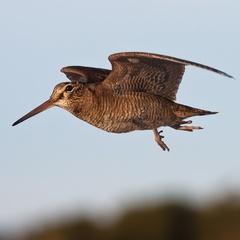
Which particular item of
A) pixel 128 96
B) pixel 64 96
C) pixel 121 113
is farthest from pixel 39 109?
pixel 128 96

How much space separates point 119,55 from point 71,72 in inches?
88.0

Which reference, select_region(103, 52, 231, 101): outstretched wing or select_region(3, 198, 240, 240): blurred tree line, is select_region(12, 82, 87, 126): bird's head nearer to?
select_region(103, 52, 231, 101): outstretched wing

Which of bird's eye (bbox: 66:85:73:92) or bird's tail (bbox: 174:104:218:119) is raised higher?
bird's eye (bbox: 66:85:73:92)

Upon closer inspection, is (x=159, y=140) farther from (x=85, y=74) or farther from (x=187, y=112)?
(x=85, y=74)

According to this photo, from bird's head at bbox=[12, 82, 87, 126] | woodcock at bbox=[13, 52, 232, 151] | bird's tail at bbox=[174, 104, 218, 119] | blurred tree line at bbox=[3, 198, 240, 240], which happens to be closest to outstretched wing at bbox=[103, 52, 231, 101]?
woodcock at bbox=[13, 52, 232, 151]

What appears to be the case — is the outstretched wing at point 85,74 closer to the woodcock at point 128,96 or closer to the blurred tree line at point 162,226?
the woodcock at point 128,96

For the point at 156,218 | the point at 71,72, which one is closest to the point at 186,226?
the point at 156,218

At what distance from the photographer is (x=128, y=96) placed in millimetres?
17031

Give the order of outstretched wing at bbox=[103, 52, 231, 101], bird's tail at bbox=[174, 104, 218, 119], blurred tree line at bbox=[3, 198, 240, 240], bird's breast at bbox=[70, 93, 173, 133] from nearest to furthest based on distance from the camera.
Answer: bird's breast at bbox=[70, 93, 173, 133], outstretched wing at bbox=[103, 52, 231, 101], bird's tail at bbox=[174, 104, 218, 119], blurred tree line at bbox=[3, 198, 240, 240]

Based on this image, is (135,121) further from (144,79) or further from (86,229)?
(86,229)

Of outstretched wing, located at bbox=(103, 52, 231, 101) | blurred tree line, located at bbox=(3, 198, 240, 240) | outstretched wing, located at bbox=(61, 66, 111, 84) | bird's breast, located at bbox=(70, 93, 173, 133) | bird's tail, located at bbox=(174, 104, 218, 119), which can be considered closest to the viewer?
bird's breast, located at bbox=(70, 93, 173, 133)

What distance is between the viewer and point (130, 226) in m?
A: 50.8

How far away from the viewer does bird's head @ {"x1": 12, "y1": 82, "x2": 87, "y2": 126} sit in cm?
1686

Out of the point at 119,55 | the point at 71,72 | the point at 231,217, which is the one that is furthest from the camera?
the point at 231,217
